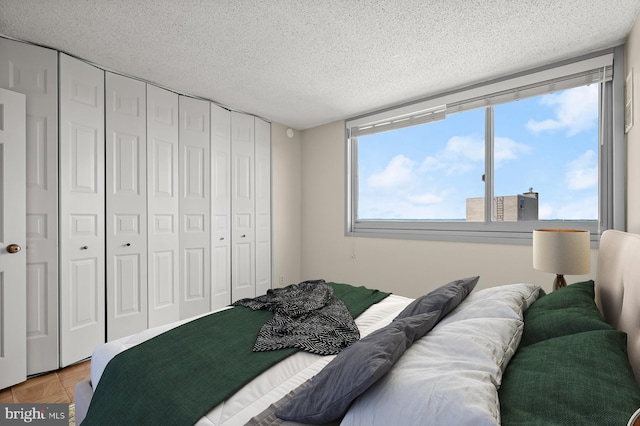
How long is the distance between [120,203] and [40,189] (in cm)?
54

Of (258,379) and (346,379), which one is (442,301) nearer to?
(346,379)

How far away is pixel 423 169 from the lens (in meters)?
3.41

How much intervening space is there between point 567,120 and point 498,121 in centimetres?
52

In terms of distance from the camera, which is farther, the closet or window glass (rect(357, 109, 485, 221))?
window glass (rect(357, 109, 485, 221))

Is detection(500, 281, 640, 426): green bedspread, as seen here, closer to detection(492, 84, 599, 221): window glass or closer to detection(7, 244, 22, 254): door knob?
detection(492, 84, 599, 221): window glass

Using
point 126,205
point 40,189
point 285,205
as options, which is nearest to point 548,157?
point 285,205

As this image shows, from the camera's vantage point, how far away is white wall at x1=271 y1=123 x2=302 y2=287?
13.7 ft

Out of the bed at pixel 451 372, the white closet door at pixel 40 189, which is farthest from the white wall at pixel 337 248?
the white closet door at pixel 40 189

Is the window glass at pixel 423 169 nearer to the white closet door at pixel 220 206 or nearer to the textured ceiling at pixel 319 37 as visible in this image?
the textured ceiling at pixel 319 37

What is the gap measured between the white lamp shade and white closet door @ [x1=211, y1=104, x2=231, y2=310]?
9.86 ft

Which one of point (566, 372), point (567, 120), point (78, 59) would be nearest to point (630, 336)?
point (566, 372)

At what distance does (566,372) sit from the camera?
73 centimetres

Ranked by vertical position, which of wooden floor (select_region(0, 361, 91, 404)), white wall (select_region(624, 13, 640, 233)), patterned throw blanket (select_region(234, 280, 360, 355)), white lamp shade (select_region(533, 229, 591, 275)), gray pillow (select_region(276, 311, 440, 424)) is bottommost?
wooden floor (select_region(0, 361, 91, 404))

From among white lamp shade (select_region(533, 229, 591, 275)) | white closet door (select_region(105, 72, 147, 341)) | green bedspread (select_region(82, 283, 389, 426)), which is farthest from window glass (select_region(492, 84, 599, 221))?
white closet door (select_region(105, 72, 147, 341))
